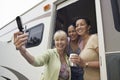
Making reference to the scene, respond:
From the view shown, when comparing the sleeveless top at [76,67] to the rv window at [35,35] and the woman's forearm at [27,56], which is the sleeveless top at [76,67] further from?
the rv window at [35,35]

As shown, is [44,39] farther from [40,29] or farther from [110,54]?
[110,54]

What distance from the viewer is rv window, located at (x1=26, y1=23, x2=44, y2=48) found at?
587 cm

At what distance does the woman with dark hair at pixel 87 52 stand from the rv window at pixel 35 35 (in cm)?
158

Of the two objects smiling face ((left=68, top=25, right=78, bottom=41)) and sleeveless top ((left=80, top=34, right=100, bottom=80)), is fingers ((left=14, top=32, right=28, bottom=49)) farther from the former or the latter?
smiling face ((left=68, top=25, right=78, bottom=41))

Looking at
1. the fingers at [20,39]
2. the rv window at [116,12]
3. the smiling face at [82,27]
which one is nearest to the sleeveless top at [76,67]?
the smiling face at [82,27]

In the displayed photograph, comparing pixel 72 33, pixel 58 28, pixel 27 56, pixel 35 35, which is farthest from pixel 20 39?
pixel 35 35

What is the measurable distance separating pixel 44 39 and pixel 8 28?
2659mm

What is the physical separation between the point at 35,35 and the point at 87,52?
7.75 feet

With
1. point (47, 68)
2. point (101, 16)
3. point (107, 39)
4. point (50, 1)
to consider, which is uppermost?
point (50, 1)

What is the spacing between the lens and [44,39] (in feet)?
18.3

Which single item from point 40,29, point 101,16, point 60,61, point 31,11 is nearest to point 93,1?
point 101,16

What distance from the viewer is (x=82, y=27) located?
169 inches

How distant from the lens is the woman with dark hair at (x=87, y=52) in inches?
157

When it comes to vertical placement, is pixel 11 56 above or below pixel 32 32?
below
